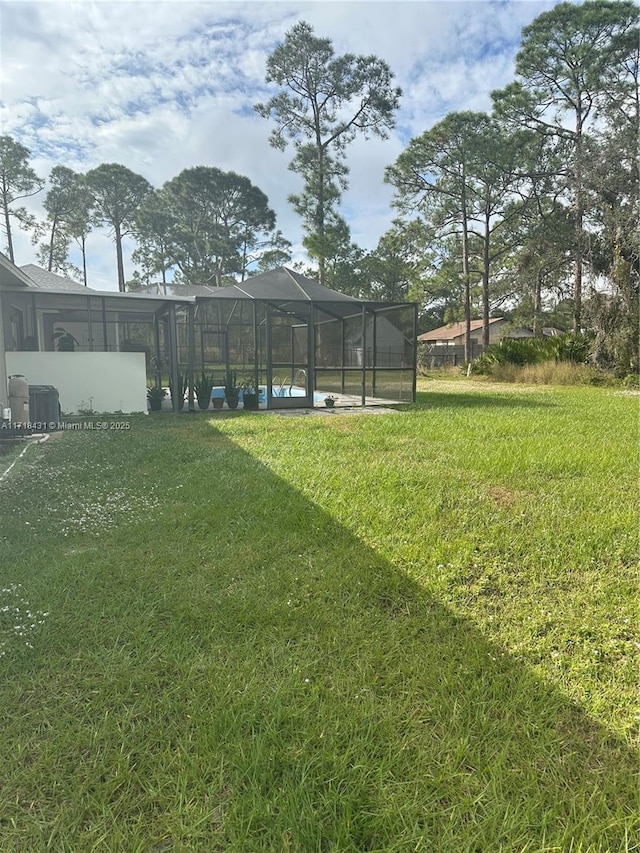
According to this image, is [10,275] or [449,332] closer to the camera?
[10,275]

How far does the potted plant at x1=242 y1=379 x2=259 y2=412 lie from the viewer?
10.3 meters

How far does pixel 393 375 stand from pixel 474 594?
888 cm

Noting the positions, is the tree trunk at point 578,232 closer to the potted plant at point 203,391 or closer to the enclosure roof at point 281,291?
the enclosure roof at point 281,291

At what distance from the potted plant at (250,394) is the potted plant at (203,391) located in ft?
2.38

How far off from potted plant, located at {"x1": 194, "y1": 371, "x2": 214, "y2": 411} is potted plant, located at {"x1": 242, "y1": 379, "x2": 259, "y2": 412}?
2.38 feet

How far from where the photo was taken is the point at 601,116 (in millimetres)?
20469

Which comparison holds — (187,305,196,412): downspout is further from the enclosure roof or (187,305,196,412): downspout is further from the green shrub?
the green shrub

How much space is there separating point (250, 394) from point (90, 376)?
3126 millimetres

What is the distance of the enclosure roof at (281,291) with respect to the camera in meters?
10.1

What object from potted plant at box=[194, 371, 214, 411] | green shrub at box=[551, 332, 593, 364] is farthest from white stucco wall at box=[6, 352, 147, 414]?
green shrub at box=[551, 332, 593, 364]

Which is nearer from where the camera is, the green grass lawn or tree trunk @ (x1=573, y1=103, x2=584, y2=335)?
the green grass lawn

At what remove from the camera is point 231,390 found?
10.3 m

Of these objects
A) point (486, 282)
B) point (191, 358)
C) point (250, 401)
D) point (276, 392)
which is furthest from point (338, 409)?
point (486, 282)

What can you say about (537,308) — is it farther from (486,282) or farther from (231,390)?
(231,390)
